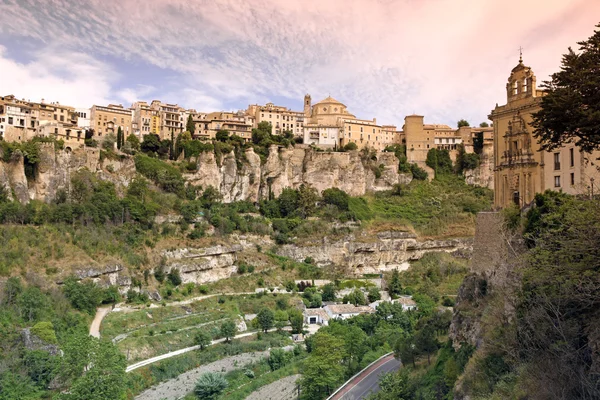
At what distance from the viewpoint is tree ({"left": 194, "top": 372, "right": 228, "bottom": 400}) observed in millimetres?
23328

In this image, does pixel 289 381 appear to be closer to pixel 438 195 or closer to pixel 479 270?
pixel 479 270

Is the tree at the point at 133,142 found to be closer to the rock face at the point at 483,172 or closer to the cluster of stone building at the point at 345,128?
the cluster of stone building at the point at 345,128

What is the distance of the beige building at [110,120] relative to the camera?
166 ft

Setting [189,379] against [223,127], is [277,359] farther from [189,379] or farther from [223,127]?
[223,127]

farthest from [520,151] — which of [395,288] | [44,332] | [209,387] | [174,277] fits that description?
[174,277]

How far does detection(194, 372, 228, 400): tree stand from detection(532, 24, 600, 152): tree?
61.9 feet

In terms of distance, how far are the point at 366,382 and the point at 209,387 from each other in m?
7.44

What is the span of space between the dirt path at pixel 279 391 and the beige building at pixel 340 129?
36.9 meters

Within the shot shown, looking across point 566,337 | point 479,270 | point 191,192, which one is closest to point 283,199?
point 191,192

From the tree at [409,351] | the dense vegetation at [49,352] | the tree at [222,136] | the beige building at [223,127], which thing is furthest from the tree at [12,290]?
the beige building at [223,127]

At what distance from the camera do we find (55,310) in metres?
27.4

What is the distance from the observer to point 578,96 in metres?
10.4

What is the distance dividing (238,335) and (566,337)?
24811 millimetres

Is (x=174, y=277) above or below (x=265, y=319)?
above
